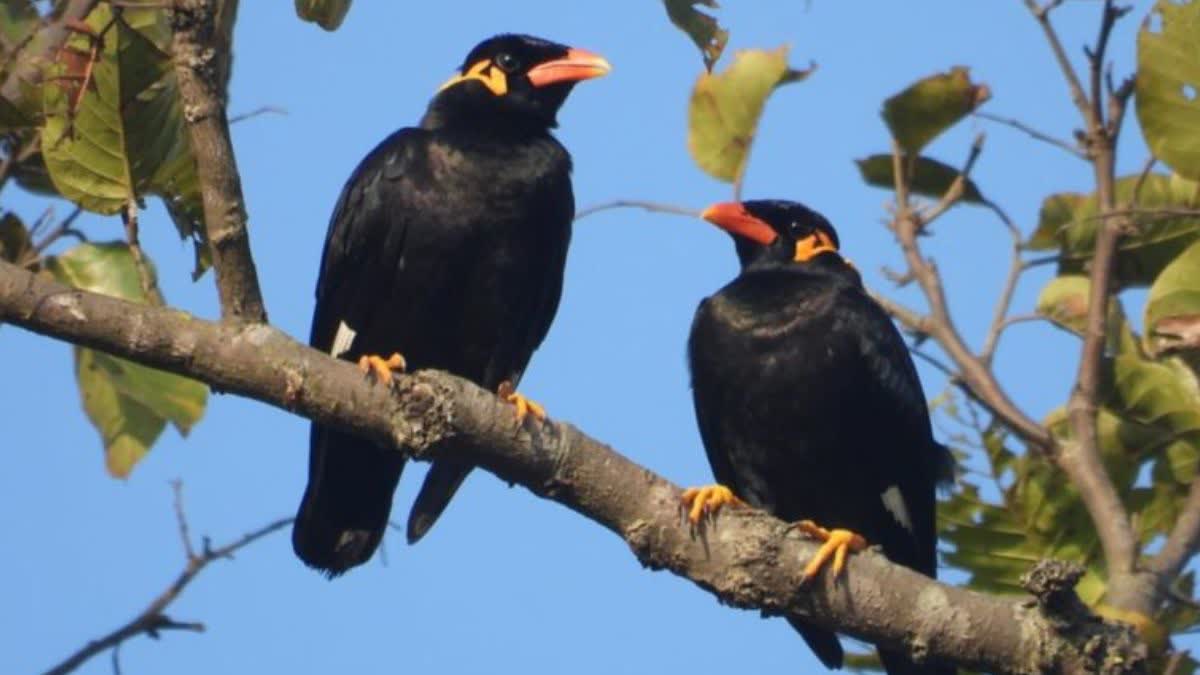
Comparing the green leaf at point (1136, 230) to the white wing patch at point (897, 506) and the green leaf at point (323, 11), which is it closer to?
the white wing patch at point (897, 506)

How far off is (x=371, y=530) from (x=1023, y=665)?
2148 millimetres

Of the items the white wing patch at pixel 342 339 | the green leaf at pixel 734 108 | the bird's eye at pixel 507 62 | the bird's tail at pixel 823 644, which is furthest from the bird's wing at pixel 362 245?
the bird's tail at pixel 823 644

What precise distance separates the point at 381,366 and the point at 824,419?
1.77 m

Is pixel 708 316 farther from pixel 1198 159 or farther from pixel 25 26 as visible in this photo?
pixel 25 26

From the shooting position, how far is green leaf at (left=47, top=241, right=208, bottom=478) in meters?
4.96

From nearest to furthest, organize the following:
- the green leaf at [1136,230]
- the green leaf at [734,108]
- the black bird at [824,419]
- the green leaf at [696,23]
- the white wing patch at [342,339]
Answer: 1. the green leaf at [696,23]
2. the white wing patch at [342,339]
3. the black bird at [824,419]
4. the green leaf at [1136,230]
5. the green leaf at [734,108]

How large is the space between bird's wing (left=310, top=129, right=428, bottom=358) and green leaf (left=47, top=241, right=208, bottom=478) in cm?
59

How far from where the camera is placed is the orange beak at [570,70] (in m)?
6.37

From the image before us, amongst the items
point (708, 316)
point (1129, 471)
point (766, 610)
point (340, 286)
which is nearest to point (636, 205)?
point (708, 316)

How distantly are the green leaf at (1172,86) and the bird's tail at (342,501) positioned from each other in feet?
6.87

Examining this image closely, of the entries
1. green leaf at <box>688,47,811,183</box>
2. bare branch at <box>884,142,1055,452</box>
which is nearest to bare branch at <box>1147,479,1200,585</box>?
bare branch at <box>884,142,1055,452</box>

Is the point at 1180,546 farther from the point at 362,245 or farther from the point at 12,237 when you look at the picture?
the point at 12,237

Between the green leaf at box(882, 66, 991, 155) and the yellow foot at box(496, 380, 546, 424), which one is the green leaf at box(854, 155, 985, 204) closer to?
the green leaf at box(882, 66, 991, 155)

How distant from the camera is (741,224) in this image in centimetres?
660
